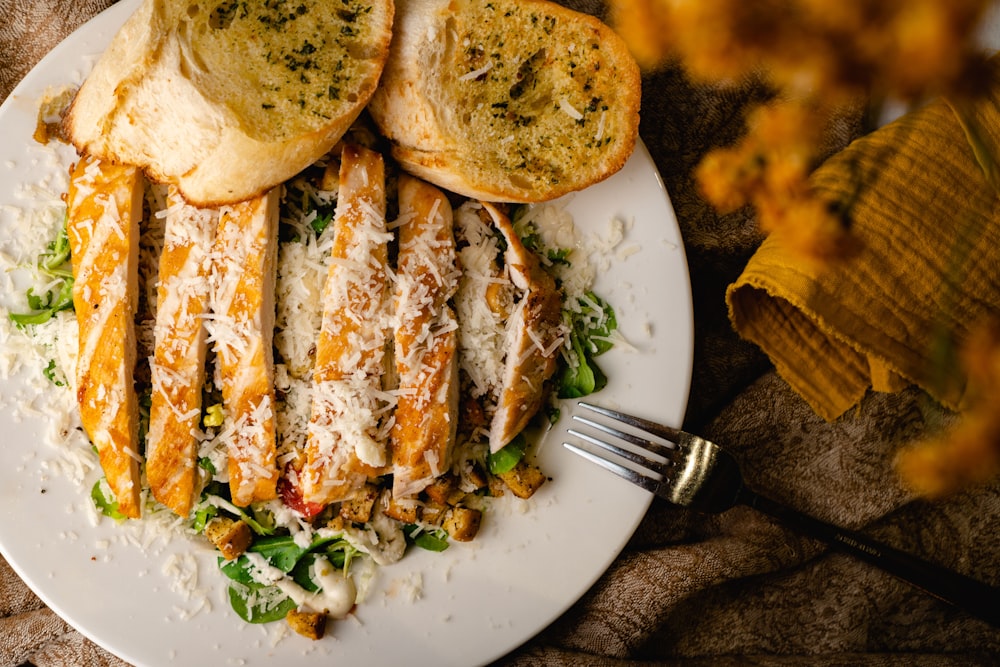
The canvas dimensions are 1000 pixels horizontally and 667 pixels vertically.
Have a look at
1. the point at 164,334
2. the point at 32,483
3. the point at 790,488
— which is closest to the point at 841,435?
the point at 790,488

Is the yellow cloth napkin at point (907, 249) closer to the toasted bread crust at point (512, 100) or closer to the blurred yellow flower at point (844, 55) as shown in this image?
the toasted bread crust at point (512, 100)

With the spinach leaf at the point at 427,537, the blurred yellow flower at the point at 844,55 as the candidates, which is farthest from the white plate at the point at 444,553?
the blurred yellow flower at the point at 844,55

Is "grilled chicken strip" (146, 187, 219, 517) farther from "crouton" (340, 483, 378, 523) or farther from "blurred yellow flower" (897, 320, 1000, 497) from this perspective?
"blurred yellow flower" (897, 320, 1000, 497)

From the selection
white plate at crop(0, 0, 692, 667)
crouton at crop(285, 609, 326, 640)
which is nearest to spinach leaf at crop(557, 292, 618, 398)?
white plate at crop(0, 0, 692, 667)

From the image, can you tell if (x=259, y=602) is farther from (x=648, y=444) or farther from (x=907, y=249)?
(x=907, y=249)

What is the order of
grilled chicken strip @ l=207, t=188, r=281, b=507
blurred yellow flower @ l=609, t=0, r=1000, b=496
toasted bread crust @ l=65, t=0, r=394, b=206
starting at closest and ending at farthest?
1. blurred yellow flower @ l=609, t=0, r=1000, b=496
2. toasted bread crust @ l=65, t=0, r=394, b=206
3. grilled chicken strip @ l=207, t=188, r=281, b=507

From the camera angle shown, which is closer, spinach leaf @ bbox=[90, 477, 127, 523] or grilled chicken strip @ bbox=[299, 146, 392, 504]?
grilled chicken strip @ bbox=[299, 146, 392, 504]

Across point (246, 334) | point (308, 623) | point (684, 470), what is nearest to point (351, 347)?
point (246, 334)
